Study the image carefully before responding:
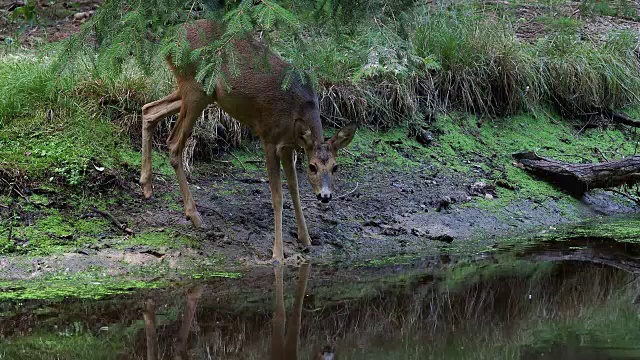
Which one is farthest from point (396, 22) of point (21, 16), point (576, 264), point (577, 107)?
point (21, 16)

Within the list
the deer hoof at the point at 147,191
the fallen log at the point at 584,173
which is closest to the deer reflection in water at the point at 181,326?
the deer hoof at the point at 147,191

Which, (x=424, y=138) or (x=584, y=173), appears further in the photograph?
(x=424, y=138)

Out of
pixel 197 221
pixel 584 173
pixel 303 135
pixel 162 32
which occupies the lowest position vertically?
pixel 584 173

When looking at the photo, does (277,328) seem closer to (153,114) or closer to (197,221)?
(197,221)

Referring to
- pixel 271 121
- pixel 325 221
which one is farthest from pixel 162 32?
pixel 325 221

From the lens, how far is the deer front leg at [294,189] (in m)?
8.06

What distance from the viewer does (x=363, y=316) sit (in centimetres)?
611

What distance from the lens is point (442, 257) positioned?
812 centimetres

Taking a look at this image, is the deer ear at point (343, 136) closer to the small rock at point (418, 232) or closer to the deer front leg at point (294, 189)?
the deer front leg at point (294, 189)

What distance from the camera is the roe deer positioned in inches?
293

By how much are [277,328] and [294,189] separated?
2.48 meters

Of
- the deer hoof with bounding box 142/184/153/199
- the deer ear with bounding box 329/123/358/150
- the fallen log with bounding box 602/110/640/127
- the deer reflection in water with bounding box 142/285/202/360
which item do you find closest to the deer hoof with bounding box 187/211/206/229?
the deer hoof with bounding box 142/184/153/199

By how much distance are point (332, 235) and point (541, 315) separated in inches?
105

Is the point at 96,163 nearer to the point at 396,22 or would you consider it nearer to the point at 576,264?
the point at 396,22
